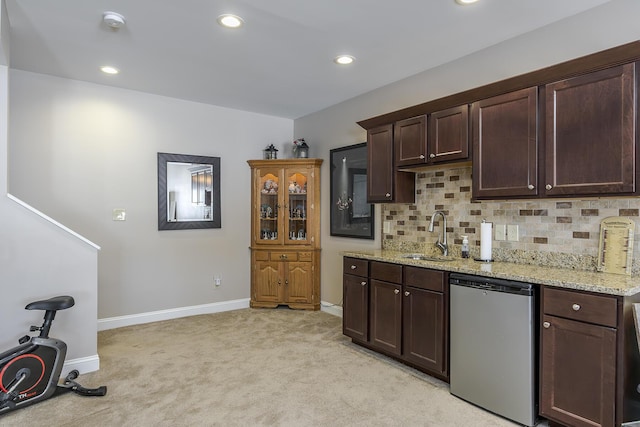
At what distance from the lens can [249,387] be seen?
8.90ft

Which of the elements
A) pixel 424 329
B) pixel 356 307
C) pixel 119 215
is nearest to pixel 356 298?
pixel 356 307

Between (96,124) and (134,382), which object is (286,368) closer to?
(134,382)

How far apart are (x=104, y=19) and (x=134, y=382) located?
2632 mm

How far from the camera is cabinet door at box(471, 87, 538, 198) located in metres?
2.47

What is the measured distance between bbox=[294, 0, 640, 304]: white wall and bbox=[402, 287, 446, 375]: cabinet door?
1.23 meters

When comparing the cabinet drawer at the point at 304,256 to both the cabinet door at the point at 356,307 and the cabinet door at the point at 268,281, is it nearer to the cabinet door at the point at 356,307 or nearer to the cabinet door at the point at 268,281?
the cabinet door at the point at 268,281

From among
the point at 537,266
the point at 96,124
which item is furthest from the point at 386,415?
the point at 96,124

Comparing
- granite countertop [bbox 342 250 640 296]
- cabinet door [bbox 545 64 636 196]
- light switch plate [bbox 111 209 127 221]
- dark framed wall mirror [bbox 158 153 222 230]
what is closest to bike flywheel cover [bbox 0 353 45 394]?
light switch plate [bbox 111 209 127 221]

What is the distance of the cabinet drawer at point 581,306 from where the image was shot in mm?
1911

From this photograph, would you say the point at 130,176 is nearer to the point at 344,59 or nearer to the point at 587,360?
the point at 344,59

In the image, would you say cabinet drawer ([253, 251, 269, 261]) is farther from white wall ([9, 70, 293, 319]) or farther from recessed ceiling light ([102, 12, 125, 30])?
recessed ceiling light ([102, 12, 125, 30])

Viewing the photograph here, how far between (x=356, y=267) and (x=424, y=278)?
0.80 m

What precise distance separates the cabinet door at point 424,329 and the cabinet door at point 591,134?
1.11 m

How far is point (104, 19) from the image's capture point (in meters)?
2.62
